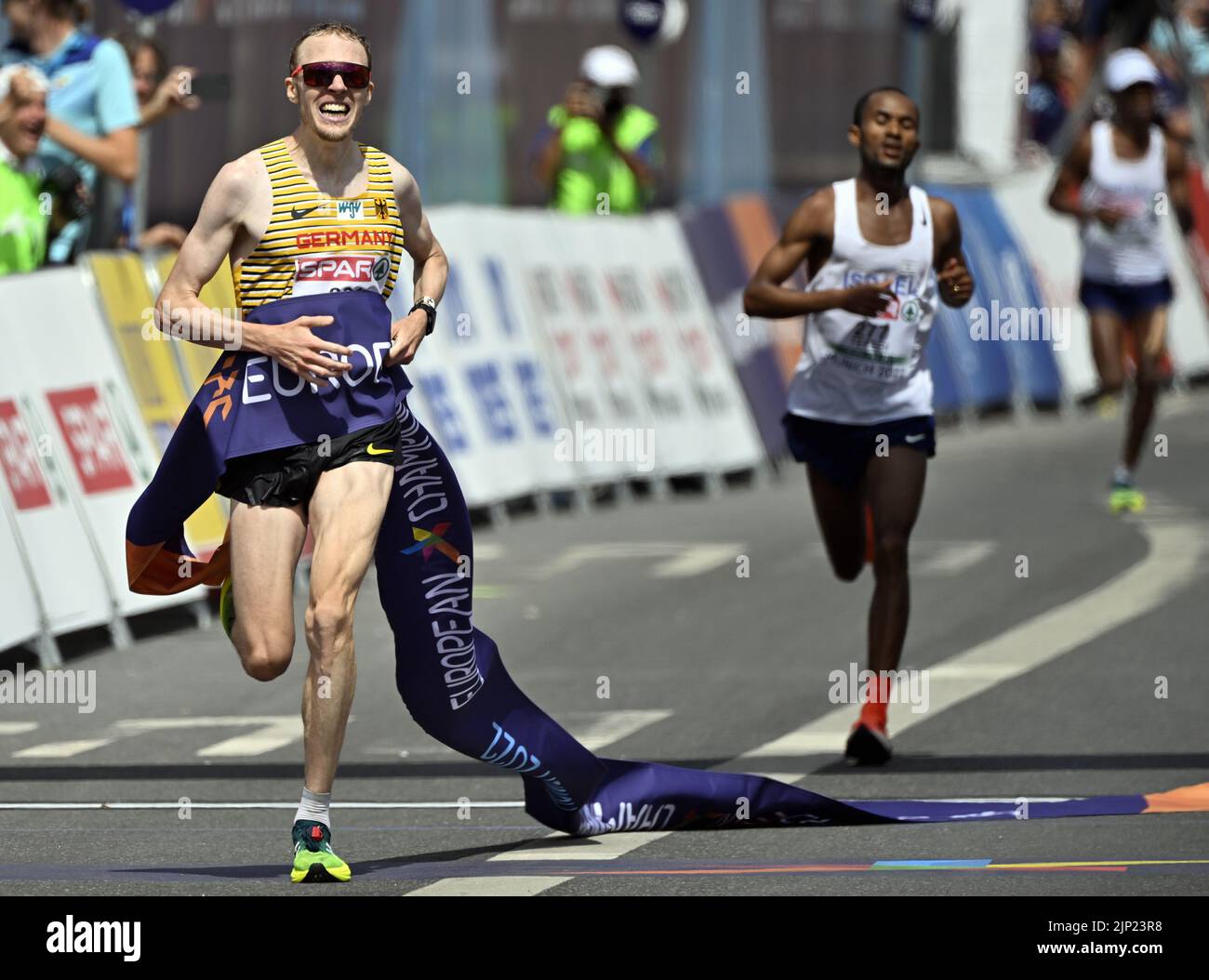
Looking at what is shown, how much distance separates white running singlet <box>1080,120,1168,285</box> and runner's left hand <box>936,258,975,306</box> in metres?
6.59

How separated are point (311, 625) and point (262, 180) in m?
1.15

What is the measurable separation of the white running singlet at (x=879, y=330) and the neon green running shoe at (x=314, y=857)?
335 centimetres

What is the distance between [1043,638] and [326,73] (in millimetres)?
5549

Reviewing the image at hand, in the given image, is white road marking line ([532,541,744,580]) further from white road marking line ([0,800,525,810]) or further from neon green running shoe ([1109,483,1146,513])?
white road marking line ([0,800,525,810])

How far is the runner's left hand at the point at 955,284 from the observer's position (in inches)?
393

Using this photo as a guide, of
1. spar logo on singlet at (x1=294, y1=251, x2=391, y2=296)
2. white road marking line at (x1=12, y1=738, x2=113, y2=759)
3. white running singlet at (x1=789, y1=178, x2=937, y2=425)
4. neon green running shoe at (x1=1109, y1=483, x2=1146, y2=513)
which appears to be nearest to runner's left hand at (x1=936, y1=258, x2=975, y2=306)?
white running singlet at (x1=789, y1=178, x2=937, y2=425)

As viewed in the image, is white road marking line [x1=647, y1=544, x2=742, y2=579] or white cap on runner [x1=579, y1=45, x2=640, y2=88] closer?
white road marking line [x1=647, y1=544, x2=742, y2=579]

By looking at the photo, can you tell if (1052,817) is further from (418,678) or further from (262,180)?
(262,180)

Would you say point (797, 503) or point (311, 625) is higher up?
point (311, 625)

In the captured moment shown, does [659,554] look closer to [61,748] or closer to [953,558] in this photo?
[953,558]

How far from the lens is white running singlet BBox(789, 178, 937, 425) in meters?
10.1

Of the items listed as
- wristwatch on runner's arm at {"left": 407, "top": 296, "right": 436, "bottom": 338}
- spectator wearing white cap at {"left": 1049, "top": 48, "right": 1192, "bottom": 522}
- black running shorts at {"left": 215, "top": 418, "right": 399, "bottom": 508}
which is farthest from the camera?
spectator wearing white cap at {"left": 1049, "top": 48, "right": 1192, "bottom": 522}
